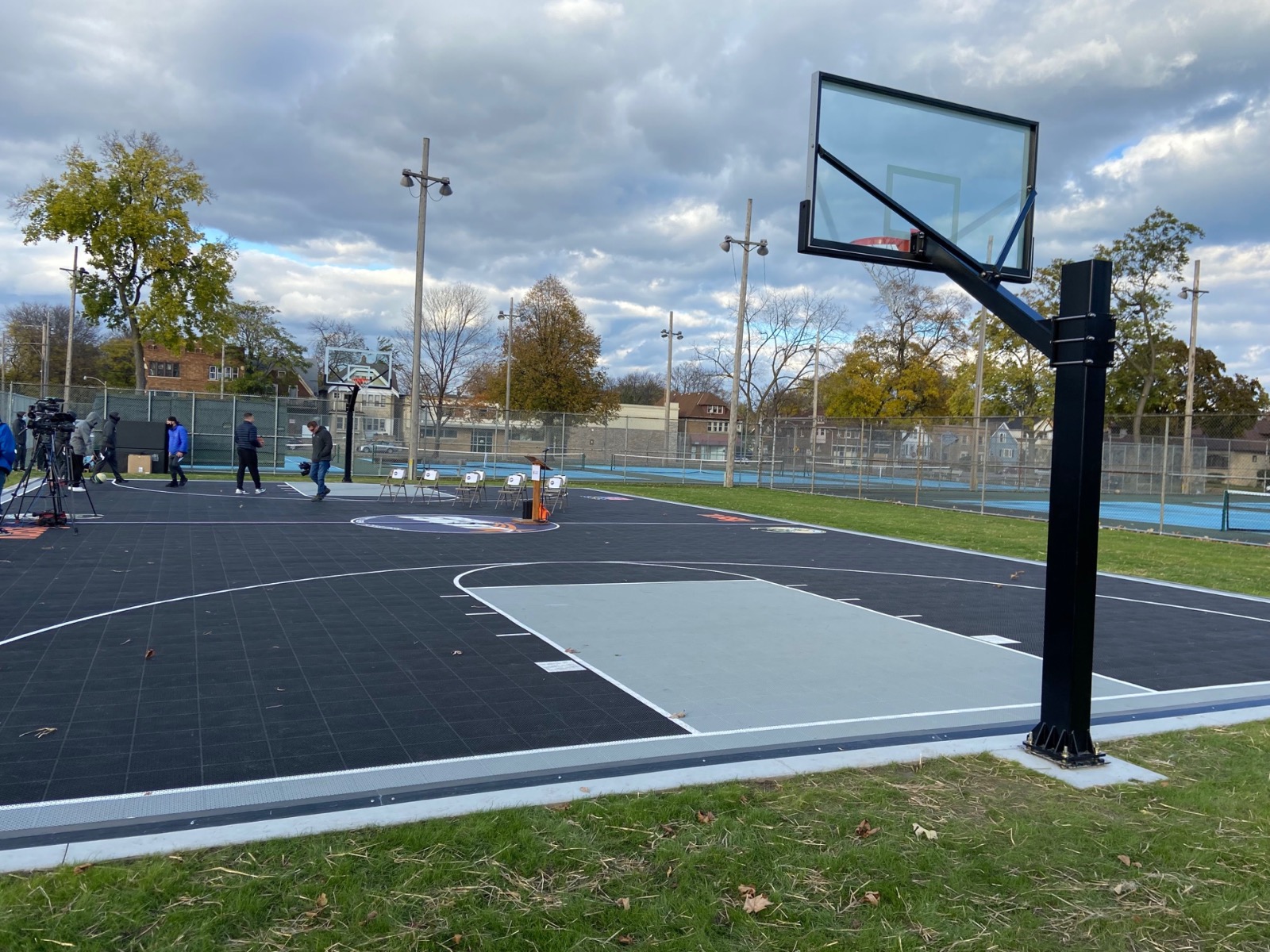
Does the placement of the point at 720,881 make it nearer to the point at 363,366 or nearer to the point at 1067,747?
the point at 1067,747

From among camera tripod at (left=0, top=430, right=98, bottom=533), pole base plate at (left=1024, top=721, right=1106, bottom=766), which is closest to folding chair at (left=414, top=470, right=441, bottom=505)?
camera tripod at (left=0, top=430, right=98, bottom=533)

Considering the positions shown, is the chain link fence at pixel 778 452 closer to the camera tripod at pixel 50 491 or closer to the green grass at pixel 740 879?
the camera tripod at pixel 50 491

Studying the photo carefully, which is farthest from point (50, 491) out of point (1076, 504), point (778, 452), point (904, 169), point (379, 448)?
point (778, 452)

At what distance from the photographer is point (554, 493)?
22344 millimetres

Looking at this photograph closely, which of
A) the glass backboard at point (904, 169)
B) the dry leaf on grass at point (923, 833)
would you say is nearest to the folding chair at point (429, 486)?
the glass backboard at point (904, 169)

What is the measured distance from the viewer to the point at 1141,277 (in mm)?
48000

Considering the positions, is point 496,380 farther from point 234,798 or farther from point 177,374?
point 234,798

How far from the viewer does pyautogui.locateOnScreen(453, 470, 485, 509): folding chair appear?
21459 millimetres

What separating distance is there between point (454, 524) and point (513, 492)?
4437mm

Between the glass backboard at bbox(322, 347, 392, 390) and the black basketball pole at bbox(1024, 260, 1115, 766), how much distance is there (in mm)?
31884

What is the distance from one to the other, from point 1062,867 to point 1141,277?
168ft

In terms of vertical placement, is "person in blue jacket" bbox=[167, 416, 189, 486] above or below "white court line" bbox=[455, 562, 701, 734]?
above

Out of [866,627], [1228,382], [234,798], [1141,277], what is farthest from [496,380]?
[234,798]

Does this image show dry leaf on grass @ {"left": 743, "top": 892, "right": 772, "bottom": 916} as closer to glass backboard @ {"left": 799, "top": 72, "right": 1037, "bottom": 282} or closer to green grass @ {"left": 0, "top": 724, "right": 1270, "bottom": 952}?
green grass @ {"left": 0, "top": 724, "right": 1270, "bottom": 952}
